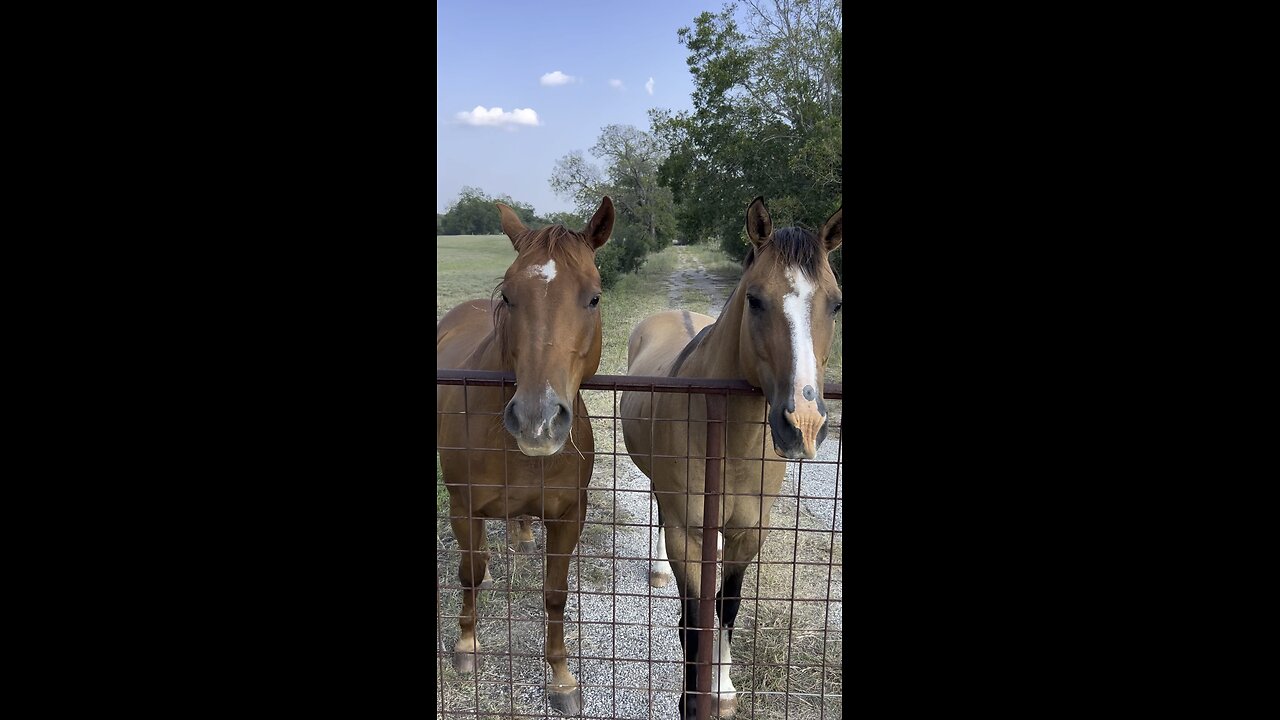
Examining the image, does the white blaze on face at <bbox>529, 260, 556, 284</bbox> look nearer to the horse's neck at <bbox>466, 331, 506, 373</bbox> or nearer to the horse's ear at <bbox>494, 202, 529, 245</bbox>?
the horse's ear at <bbox>494, 202, 529, 245</bbox>

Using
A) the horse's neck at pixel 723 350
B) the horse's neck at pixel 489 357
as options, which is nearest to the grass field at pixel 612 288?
the horse's neck at pixel 489 357

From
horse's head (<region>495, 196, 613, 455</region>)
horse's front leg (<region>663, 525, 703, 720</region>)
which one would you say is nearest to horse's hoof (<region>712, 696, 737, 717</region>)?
horse's front leg (<region>663, 525, 703, 720</region>)

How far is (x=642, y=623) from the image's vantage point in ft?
8.54

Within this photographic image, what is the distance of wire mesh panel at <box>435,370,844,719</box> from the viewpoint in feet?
7.50

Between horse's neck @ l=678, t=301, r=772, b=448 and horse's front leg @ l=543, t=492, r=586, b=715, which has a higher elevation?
horse's neck @ l=678, t=301, r=772, b=448

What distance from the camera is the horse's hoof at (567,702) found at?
9.83 feet

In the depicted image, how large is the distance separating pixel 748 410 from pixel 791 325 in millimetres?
457

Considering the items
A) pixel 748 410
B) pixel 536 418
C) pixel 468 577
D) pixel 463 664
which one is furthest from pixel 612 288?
pixel 536 418

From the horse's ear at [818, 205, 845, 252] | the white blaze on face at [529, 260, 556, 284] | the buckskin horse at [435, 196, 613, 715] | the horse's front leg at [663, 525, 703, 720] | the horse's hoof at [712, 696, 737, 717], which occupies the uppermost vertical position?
the horse's ear at [818, 205, 845, 252]

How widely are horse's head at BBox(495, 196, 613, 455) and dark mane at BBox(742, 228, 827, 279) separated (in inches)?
22.5

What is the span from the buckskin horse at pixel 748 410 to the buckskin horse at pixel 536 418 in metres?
0.36

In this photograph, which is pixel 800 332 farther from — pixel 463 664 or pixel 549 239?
pixel 463 664

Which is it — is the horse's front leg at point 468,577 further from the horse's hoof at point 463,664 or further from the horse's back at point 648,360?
the horse's back at point 648,360
